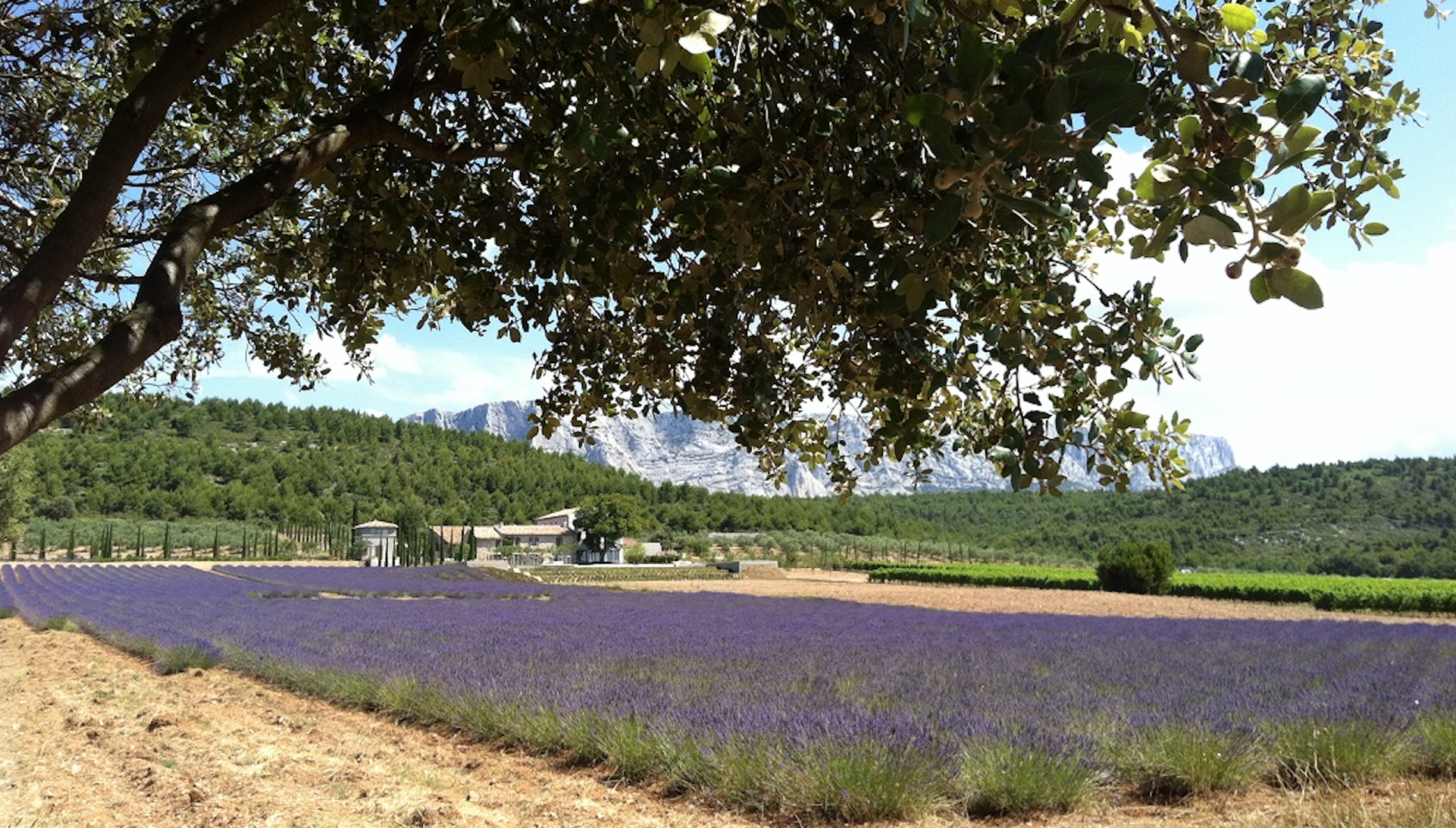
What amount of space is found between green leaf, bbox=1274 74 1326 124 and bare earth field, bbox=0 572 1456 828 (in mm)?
4488

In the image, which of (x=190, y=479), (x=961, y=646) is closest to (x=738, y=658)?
(x=961, y=646)

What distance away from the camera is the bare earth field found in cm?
570

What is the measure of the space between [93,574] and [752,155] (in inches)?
1497

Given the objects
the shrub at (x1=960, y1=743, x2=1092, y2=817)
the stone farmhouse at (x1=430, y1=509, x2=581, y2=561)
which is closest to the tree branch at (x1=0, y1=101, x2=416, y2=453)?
the shrub at (x1=960, y1=743, x2=1092, y2=817)

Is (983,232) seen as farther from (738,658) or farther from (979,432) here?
(738,658)

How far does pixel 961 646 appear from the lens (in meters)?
13.6

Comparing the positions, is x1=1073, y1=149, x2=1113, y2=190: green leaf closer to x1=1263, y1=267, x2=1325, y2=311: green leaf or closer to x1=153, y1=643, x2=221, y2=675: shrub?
x1=1263, y1=267, x2=1325, y2=311: green leaf

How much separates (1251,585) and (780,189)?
4126 cm

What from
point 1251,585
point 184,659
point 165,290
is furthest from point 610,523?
point 165,290

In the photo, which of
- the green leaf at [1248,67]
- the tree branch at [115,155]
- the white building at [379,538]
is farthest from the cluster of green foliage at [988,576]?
the green leaf at [1248,67]

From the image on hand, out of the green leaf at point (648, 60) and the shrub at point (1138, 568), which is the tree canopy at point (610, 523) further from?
the green leaf at point (648, 60)

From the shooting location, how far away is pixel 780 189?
272 cm

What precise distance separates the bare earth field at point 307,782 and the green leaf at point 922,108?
4770mm

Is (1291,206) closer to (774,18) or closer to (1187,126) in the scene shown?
(1187,126)
